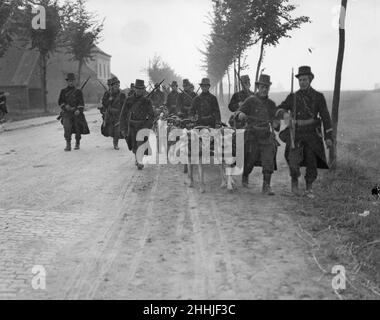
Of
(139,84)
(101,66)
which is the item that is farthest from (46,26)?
(101,66)

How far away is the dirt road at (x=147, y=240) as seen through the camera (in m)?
4.50

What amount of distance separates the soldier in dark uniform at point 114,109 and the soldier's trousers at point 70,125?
Result: 935 millimetres

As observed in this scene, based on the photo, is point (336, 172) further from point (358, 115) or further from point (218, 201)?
point (358, 115)

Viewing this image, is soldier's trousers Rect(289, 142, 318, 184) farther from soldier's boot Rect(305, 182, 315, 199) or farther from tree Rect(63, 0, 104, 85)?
tree Rect(63, 0, 104, 85)

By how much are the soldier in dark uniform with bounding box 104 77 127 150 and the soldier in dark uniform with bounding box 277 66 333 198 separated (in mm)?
7166

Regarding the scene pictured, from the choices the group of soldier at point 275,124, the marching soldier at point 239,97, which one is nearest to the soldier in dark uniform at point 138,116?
the group of soldier at point 275,124

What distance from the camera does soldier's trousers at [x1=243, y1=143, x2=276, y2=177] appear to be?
27.7 ft

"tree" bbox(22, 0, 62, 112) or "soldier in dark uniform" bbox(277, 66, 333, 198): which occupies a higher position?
"tree" bbox(22, 0, 62, 112)

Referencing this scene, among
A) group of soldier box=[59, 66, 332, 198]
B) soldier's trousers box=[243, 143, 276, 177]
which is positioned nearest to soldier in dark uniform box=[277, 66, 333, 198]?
group of soldier box=[59, 66, 332, 198]

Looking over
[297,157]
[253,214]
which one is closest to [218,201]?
[253,214]

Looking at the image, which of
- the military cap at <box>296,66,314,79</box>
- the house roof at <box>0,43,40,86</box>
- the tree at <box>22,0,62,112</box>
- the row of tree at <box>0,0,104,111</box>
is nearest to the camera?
the military cap at <box>296,66,314,79</box>

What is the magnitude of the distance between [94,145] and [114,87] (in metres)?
2.16

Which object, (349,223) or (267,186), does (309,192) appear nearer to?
(267,186)

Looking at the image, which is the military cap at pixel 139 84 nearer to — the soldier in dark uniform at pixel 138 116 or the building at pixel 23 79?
the soldier in dark uniform at pixel 138 116
